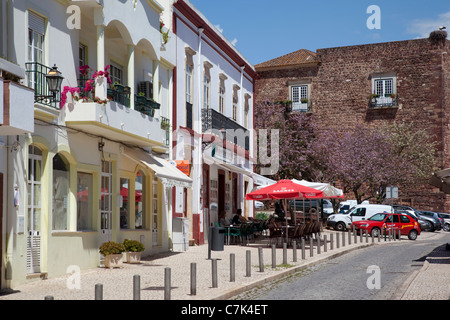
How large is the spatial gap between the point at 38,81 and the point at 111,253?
15.3ft

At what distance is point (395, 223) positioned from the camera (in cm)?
3344

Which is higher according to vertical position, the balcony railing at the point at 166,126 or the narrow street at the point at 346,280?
the balcony railing at the point at 166,126

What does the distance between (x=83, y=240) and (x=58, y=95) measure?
3.56m

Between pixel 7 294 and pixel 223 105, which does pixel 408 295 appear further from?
pixel 223 105

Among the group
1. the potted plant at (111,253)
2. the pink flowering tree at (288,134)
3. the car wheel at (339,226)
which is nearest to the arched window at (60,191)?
the potted plant at (111,253)

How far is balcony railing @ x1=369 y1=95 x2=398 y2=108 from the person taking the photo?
5256 centimetres

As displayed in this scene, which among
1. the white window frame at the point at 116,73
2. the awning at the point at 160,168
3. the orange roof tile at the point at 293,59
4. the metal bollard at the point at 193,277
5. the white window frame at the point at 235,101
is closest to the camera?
the metal bollard at the point at 193,277

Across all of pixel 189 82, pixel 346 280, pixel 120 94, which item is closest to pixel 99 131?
pixel 120 94

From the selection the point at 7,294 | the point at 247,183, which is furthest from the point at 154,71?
the point at 247,183

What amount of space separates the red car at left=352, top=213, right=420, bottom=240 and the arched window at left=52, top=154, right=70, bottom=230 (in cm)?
2000

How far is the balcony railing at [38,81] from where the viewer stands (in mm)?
13704

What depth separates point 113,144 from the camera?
1816 cm

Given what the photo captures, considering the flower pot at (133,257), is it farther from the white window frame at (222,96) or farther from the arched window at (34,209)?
the white window frame at (222,96)

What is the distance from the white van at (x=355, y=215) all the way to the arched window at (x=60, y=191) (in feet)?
81.1
